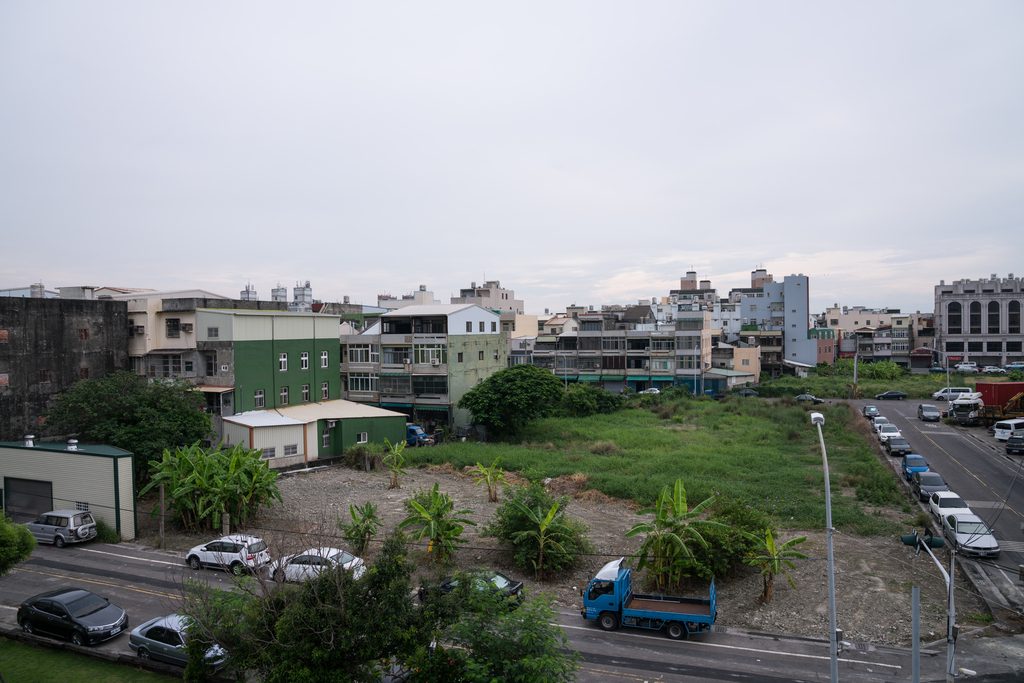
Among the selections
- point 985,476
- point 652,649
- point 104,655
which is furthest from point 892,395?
point 104,655

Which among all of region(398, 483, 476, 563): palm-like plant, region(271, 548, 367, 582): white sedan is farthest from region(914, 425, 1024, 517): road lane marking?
region(271, 548, 367, 582): white sedan

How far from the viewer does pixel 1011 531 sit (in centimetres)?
2261

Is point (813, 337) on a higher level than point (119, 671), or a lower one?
higher

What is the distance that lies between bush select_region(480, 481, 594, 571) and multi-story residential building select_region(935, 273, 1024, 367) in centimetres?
8301

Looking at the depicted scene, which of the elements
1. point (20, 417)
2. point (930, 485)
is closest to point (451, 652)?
point (930, 485)

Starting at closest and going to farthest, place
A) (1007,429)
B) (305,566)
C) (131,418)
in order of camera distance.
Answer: (305,566) → (131,418) → (1007,429)

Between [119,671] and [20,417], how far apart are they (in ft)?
85.4

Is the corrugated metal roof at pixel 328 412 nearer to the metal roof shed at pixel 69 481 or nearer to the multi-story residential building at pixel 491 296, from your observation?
the metal roof shed at pixel 69 481

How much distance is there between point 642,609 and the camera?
16.4 meters

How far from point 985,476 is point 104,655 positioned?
122 ft

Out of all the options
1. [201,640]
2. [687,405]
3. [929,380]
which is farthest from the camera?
[929,380]

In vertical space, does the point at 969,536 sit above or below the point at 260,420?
below

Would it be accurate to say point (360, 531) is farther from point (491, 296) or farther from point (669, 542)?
point (491, 296)

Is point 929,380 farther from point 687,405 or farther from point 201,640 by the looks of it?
point 201,640
